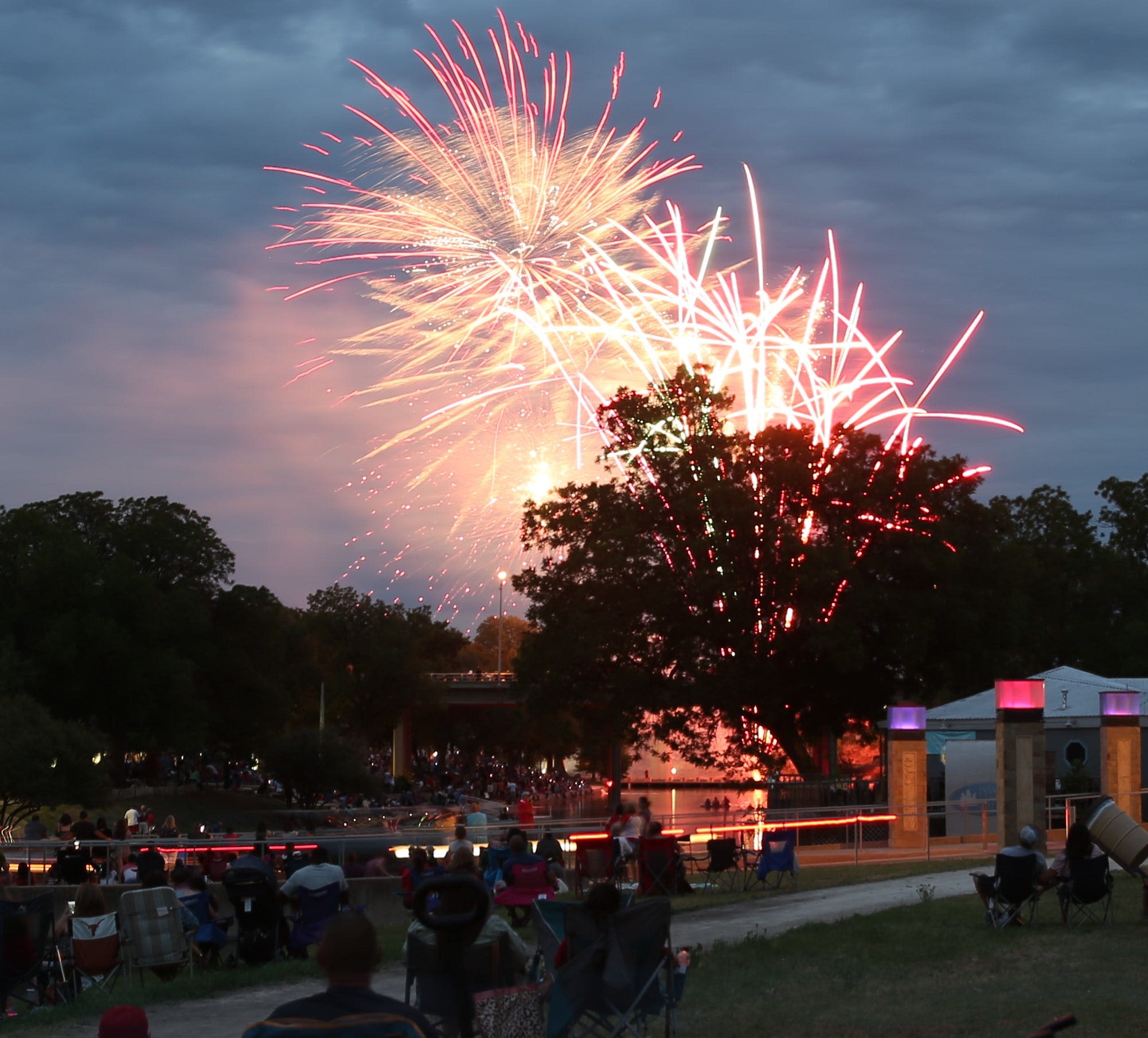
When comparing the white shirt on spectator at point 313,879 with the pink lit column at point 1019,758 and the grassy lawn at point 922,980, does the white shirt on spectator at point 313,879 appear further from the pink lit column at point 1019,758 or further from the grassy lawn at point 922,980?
the pink lit column at point 1019,758

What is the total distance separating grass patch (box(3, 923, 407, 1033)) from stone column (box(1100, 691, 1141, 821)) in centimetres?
1747

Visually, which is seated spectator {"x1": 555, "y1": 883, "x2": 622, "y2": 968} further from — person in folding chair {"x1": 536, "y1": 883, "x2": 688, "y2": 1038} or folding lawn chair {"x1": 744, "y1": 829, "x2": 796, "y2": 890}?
folding lawn chair {"x1": 744, "y1": 829, "x2": 796, "y2": 890}

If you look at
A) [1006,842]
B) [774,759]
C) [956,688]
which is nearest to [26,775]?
[774,759]

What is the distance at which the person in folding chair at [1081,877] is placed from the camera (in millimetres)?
13781

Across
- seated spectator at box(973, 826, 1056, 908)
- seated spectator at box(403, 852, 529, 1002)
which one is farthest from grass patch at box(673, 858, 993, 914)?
seated spectator at box(403, 852, 529, 1002)

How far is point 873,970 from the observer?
11.8 metres

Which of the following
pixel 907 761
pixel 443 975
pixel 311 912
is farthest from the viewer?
pixel 907 761

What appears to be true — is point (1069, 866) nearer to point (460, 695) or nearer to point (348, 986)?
point (348, 986)

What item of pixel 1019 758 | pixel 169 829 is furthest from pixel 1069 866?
pixel 169 829

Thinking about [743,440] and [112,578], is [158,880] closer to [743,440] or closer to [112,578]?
[743,440]

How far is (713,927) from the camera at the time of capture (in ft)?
49.6

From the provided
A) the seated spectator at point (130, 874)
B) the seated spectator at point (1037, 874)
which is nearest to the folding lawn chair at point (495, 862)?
the seated spectator at point (130, 874)

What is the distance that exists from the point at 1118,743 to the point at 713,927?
47.8 feet

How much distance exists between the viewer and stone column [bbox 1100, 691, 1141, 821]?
88.9 feet
